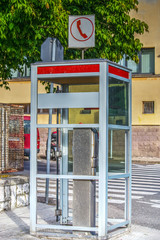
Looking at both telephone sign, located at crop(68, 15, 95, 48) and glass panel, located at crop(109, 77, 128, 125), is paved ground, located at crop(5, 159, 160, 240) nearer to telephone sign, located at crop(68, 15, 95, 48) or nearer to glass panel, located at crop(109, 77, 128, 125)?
glass panel, located at crop(109, 77, 128, 125)

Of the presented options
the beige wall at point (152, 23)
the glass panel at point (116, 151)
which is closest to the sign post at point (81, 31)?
the glass panel at point (116, 151)

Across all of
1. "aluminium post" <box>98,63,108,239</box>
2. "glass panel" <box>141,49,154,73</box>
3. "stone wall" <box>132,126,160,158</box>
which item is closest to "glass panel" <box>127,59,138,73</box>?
"glass panel" <box>141,49,154,73</box>

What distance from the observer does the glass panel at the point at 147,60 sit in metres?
30.7

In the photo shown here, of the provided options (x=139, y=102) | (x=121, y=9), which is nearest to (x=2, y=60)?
(x=121, y=9)

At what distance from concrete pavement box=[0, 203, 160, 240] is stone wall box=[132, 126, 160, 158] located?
840 inches

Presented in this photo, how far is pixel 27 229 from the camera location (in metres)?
6.93

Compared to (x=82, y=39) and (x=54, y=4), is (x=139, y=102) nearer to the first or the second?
(x=54, y=4)

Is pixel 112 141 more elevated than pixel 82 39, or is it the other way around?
pixel 82 39

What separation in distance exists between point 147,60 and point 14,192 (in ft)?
76.4

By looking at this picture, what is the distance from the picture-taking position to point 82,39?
7555 millimetres

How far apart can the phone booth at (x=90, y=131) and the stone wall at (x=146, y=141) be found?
22.8 m

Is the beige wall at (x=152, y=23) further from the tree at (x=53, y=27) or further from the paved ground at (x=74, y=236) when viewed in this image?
the paved ground at (x=74, y=236)

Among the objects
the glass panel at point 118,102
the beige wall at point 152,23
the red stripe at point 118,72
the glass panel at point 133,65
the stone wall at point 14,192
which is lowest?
the stone wall at point 14,192

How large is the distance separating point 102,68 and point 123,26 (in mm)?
11103
